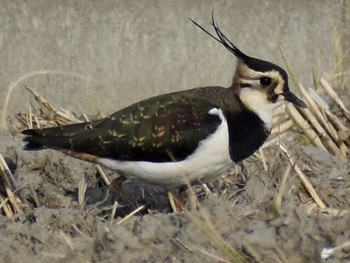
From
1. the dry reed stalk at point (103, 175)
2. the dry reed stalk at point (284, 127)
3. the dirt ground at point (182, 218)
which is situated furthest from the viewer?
the dry reed stalk at point (284, 127)

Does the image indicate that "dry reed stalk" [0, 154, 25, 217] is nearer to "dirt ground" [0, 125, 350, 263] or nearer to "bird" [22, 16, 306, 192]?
"dirt ground" [0, 125, 350, 263]

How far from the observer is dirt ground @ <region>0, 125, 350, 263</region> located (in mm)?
5992

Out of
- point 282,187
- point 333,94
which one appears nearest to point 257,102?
point 282,187

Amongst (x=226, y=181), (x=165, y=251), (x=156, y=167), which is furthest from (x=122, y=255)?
(x=226, y=181)

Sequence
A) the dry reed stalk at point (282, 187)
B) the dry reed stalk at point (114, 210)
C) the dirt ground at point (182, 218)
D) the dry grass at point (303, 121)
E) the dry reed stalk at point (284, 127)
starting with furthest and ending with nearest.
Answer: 1. the dry reed stalk at point (284, 127)
2. the dry grass at point (303, 121)
3. the dry reed stalk at point (114, 210)
4. the dry reed stalk at point (282, 187)
5. the dirt ground at point (182, 218)

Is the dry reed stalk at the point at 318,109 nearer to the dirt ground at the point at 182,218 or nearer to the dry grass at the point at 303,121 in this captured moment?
the dry grass at the point at 303,121

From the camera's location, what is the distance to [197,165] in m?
7.06

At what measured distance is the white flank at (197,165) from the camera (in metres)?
7.06

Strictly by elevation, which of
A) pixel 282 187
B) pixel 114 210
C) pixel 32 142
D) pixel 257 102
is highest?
pixel 257 102

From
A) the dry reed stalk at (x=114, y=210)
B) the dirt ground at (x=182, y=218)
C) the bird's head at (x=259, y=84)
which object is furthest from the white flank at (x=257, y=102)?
the dry reed stalk at (x=114, y=210)

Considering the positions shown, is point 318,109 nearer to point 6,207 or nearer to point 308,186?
point 308,186

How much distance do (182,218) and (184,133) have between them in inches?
32.7

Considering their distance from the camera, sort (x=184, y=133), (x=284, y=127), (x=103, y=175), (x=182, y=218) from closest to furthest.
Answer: (x=182, y=218) → (x=184, y=133) → (x=103, y=175) → (x=284, y=127)

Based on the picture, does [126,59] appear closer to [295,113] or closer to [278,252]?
[295,113]
